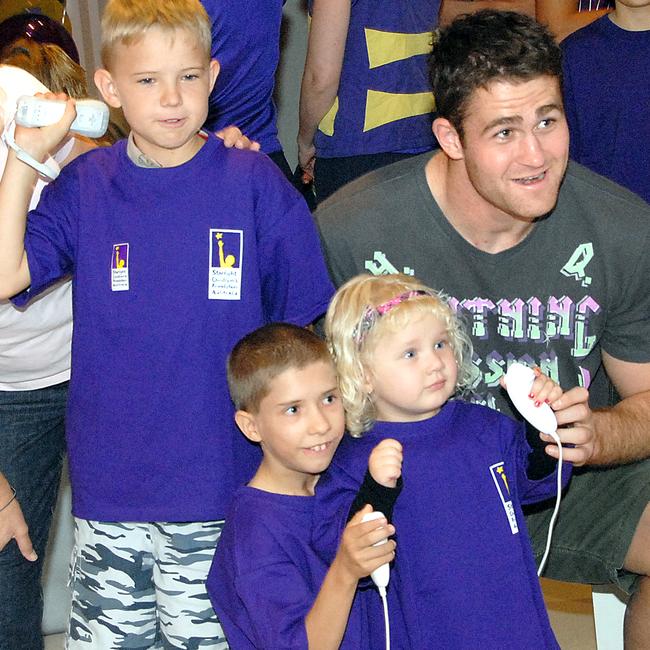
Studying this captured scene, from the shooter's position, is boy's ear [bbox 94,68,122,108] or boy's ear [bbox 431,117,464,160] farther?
boy's ear [bbox 431,117,464,160]

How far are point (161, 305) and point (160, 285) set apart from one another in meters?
0.04

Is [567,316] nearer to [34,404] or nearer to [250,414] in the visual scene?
[250,414]

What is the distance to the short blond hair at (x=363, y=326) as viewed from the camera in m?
2.24

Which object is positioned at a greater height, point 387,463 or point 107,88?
point 107,88

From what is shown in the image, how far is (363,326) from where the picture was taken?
2260 millimetres

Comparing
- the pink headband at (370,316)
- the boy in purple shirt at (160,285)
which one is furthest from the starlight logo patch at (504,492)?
the boy in purple shirt at (160,285)

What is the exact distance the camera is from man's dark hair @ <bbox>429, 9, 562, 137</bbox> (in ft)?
8.04

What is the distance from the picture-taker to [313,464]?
2.18 metres

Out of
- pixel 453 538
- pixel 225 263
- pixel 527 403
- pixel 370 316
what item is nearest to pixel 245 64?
pixel 225 263

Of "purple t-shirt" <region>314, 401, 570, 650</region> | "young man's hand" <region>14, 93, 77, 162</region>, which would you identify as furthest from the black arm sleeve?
"young man's hand" <region>14, 93, 77, 162</region>

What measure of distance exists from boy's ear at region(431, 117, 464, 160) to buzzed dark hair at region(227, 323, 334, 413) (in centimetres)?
58

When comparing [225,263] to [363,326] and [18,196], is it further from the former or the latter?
[18,196]

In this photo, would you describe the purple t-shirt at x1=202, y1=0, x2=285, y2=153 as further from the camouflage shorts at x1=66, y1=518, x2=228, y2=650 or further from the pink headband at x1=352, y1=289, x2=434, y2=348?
the camouflage shorts at x1=66, y1=518, x2=228, y2=650

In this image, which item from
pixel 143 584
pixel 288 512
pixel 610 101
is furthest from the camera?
pixel 610 101
